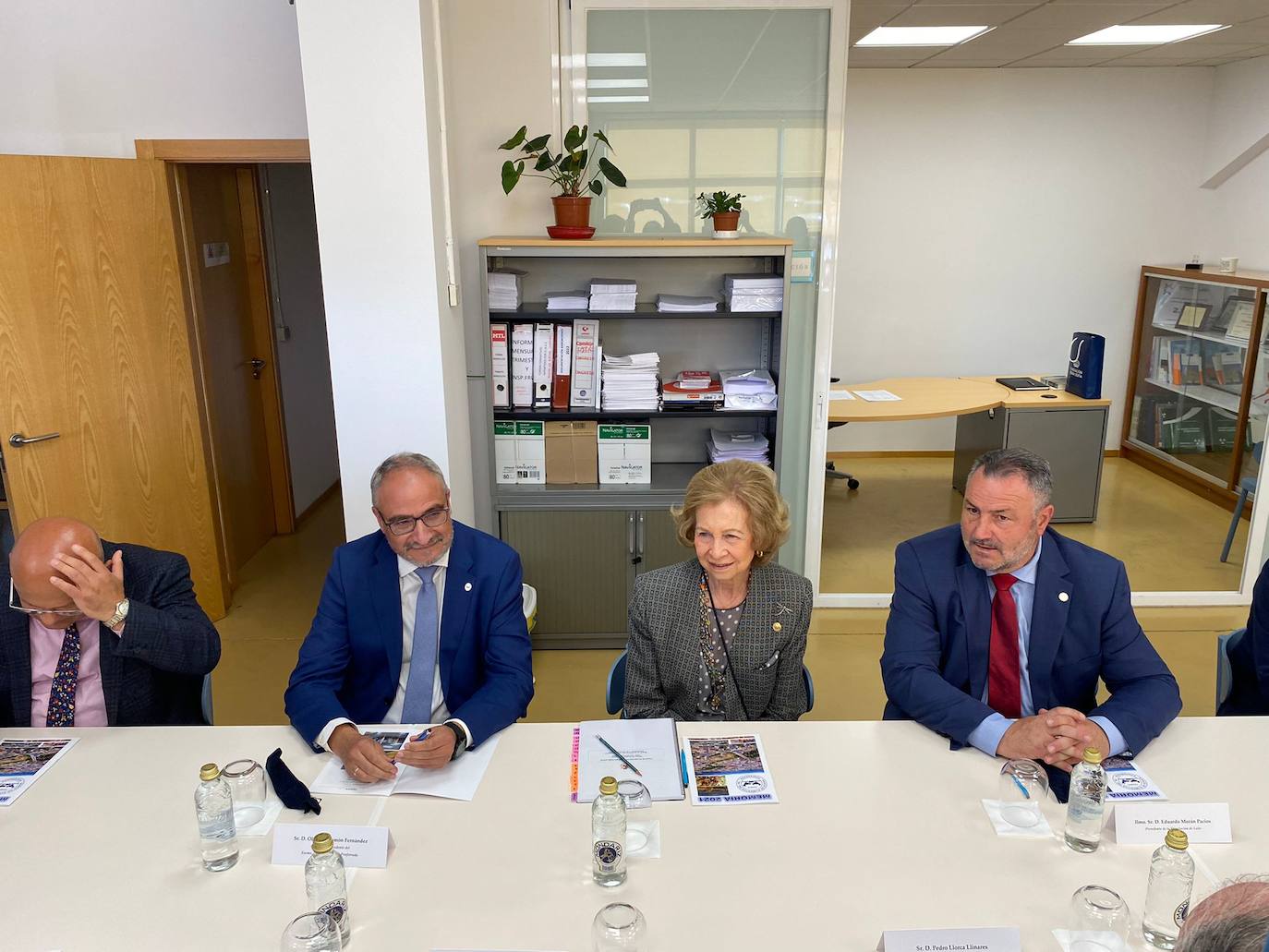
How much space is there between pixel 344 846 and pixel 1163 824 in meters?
1.54

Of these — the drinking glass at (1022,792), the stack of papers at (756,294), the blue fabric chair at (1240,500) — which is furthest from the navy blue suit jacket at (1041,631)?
the blue fabric chair at (1240,500)

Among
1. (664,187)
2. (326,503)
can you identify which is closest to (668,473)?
(664,187)

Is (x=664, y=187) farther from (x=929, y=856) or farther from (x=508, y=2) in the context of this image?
(x=929, y=856)

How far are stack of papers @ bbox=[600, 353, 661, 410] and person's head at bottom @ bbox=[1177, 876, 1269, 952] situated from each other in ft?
11.0

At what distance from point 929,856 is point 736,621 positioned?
35.1 inches

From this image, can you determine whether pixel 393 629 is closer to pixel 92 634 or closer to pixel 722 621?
pixel 92 634

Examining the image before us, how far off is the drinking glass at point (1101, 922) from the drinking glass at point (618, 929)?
70 cm

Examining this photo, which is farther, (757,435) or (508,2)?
(757,435)

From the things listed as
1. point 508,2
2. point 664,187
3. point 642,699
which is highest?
point 508,2

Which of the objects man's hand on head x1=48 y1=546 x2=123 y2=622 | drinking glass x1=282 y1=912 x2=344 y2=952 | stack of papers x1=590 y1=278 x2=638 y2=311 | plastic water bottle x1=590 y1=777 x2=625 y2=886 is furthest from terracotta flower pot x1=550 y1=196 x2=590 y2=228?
drinking glass x1=282 y1=912 x2=344 y2=952

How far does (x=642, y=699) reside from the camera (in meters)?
2.46

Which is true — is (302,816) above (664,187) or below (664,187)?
below

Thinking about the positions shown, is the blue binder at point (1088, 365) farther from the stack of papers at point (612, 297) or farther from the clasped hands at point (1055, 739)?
the clasped hands at point (1055, 739)

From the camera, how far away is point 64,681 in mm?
2270
